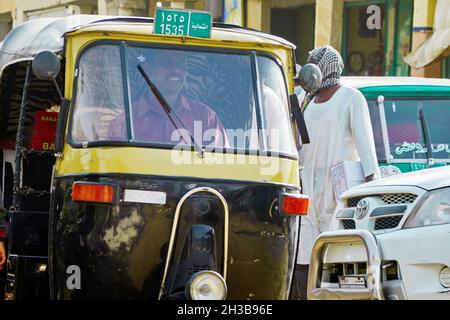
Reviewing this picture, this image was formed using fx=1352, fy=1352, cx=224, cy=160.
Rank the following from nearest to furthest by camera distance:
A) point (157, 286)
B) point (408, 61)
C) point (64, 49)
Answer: point (157, 286) → point (64, 49) → point (408, 61)

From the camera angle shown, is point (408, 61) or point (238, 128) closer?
point (238, 128)

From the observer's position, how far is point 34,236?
9844mm

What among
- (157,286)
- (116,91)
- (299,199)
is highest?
(116,91)

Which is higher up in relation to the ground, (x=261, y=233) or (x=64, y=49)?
(x=64, y=49)

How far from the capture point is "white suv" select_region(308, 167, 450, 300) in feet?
25.4

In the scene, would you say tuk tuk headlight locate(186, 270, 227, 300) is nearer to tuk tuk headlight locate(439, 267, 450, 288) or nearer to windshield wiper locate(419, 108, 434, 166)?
tuk tuk headlight locate(439, 267, 450, 288)

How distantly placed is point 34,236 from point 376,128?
4.10 meters

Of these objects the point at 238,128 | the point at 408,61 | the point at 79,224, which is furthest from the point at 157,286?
the point at 408,61

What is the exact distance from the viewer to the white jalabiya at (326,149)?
10617 mm

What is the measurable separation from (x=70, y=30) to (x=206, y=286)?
2119mm

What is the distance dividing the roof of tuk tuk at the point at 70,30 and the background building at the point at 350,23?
10777mm

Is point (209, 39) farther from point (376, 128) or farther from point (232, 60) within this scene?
point (376, 128)

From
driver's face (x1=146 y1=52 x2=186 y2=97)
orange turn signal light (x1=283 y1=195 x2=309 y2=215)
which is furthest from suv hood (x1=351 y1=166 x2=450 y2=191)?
driver's face (x1=146 y1=52 x2=186 y2=97)

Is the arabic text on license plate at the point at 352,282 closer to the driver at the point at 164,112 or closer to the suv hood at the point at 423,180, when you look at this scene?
the suv hood at the point at 423,180
